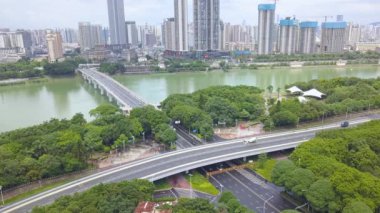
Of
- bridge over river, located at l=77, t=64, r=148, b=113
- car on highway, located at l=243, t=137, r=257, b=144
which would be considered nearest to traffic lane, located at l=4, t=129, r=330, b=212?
car on highway, located at l=243, t=137, r=257, b=144

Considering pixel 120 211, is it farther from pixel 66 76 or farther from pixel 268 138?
pixel 66 76

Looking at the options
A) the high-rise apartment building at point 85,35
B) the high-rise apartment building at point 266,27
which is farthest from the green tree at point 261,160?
the high-rise apartment building at point 85,35

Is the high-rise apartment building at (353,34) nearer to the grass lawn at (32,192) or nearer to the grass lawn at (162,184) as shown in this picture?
the grass lawn at (162,184)

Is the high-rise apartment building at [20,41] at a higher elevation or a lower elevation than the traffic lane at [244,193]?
higher

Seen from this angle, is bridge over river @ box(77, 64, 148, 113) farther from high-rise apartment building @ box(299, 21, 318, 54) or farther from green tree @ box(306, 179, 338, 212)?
high-rise apartment building @ box(299, 21, 318, 54)

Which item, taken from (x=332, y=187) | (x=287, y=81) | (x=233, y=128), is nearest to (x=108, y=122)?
(x=233, y=128)

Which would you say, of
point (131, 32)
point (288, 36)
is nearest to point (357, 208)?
point (288, 36)
